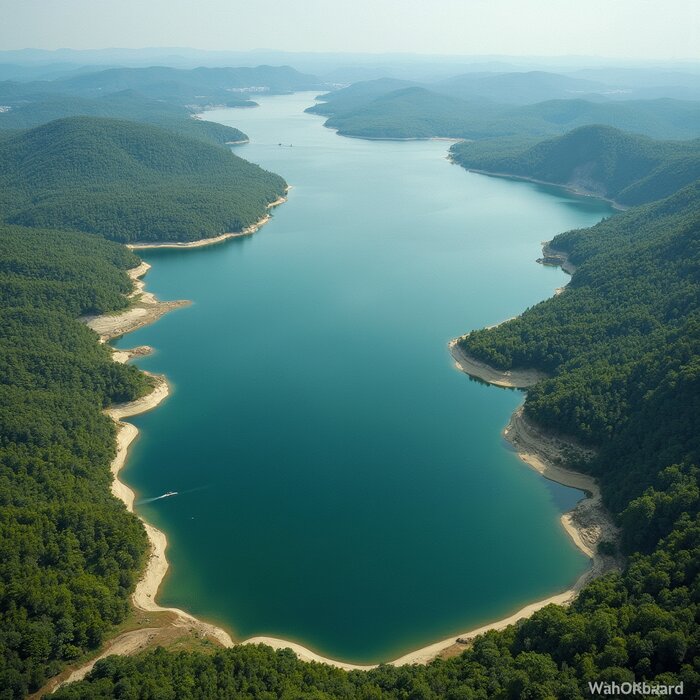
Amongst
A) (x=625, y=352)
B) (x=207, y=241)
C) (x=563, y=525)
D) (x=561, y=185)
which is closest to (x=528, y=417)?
(x=625, y=352)

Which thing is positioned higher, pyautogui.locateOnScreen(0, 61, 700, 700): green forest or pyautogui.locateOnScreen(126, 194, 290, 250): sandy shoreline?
pyautogui.locateOnScreen(0, 61, 700, 700): green forest

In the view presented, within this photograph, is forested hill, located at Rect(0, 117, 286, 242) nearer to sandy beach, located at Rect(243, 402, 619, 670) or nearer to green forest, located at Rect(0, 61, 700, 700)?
green forest, located at Rect(0, 61, 700, 700)

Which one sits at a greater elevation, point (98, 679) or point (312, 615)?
point (98, 679)

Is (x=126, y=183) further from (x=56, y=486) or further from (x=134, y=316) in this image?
(x=56, y=486)

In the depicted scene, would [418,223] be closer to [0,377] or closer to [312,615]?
[0,377]

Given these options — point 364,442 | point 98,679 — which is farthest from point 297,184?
point 98,679

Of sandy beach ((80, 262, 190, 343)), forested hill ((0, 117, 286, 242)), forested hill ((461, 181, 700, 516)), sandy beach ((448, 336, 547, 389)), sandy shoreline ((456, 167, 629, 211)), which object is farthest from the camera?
sandy shoreline ((456, 167, 629, 211))

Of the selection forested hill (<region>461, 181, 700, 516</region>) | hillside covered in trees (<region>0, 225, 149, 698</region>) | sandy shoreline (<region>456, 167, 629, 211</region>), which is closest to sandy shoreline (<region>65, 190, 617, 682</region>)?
hillside covered in trees (<region>0, 225, 149, 698</region>)
